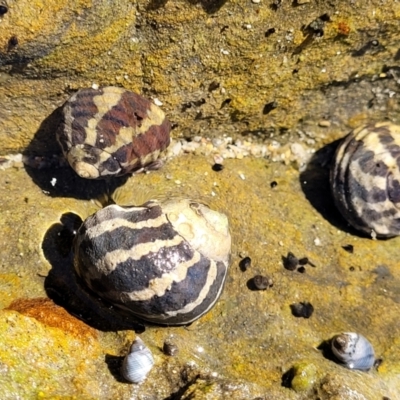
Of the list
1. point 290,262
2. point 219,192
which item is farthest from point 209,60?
point 290,262

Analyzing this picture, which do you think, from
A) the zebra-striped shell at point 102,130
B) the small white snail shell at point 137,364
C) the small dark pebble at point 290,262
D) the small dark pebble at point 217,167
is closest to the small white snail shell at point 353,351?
the small dark pebble at point 290,262

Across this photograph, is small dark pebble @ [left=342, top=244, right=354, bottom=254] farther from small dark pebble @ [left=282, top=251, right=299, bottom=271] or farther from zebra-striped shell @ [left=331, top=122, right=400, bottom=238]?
small dark pebble @ [left=282, top=251, right=299, bottom=271]

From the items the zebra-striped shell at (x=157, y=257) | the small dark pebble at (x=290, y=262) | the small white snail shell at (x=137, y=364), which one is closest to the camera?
the zebra-striped shell at (x=157, y=257)

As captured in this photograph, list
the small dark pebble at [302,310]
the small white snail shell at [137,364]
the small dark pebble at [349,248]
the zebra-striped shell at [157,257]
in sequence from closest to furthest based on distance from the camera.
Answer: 1. the zebra-striped shell at [157,257]
2. the small white snail shell at [137,364]
3. the small dark pebble at [302,310]
4. the small dark pebble at [349,248]

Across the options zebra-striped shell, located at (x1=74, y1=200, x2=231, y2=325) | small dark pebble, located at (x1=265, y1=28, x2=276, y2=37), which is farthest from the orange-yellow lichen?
small dark pebble, located at (x1=265, y1=28, x2=276, y2=37)

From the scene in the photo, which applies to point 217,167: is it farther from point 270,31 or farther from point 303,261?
point 270,31

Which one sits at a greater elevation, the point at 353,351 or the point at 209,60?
the point at 209,60

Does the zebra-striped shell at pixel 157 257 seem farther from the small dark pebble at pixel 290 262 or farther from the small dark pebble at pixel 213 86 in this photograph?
the small dark pebble at pixel 213 86
